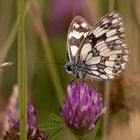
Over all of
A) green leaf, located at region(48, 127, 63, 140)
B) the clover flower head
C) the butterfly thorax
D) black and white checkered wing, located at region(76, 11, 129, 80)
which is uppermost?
black and white checkered wing, located at region(76, 11, 129, 80)

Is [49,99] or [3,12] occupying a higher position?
[3,12]

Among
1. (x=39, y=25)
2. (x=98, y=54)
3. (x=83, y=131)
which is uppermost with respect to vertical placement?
(x=39, y=25)

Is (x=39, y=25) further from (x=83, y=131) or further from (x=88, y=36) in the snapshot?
(x=83, y=131)

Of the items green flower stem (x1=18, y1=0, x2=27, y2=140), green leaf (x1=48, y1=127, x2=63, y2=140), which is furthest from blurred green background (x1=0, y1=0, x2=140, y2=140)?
green flower stem (x1=18, y1=0, x2=27, y2=140)

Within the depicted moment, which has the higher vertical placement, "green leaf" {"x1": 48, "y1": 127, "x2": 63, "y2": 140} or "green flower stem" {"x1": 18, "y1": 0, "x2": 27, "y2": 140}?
"green flower stem" {"x1": 18, "y1": 0, "x2": 27, "y2": 140}

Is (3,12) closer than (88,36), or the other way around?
(88,36)

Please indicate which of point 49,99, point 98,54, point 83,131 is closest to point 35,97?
point 49,99

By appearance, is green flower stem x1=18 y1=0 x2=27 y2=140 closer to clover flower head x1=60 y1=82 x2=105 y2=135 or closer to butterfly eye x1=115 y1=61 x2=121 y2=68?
clover flower head x1=60 y1=82 x2=105 y2=135
